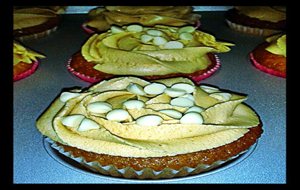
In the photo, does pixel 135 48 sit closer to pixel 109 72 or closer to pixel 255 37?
pixel 109 72

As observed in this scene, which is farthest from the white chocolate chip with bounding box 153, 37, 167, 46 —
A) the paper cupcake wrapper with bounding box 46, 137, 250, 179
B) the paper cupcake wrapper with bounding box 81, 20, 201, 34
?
the paper cupcake wrapper with bounding box 46, 137, 250, 179

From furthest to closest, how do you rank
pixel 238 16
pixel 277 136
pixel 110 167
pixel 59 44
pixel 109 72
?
pixel 238 16, pixel 59 44, pixel 109 72, pixel 277 136, pixel 110 167

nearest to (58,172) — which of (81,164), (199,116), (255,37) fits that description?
(81,164)

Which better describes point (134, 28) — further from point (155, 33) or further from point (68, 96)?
point (68, 96)

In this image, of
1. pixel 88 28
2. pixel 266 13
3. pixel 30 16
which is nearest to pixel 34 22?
pixel 30 16

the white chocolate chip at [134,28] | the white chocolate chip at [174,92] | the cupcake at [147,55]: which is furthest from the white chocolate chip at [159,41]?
the white chocolate chip at [174,92]

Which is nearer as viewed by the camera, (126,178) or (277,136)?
(126,178)

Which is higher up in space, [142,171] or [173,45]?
[173,45]
